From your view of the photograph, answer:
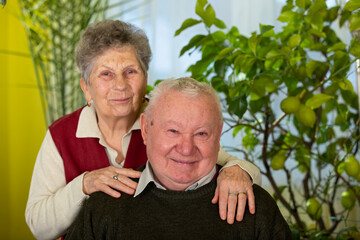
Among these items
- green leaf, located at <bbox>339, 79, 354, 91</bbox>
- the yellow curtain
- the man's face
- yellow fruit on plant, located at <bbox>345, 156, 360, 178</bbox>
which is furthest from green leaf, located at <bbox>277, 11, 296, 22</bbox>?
the yellow curtain

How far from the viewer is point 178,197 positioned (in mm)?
1366

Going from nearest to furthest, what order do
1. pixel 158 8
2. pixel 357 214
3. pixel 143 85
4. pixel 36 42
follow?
1. pixel 143 85
2. pixel 357 214
3. pixel 36 42
4. pixel 158 8

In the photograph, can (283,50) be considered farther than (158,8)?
No

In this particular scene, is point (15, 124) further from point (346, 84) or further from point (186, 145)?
point (346, 84)

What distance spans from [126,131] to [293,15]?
2.89 ft

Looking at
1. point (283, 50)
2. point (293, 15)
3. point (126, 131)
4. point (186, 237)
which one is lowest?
point (186, 237)

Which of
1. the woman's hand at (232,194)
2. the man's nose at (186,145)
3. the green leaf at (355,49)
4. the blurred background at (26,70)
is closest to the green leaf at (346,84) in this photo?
the green leaf at (355,49)

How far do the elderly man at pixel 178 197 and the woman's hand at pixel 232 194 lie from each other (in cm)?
1

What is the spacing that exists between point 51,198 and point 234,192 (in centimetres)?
63

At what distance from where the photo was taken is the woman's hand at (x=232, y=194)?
132 cm

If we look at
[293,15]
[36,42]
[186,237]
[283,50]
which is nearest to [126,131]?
[186,237]

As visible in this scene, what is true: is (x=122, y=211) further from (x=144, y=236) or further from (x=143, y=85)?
(x=143, y=85)

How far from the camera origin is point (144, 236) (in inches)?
51.8

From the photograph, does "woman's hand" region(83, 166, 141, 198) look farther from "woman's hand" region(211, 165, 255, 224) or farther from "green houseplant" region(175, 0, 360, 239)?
→ "green houseplant" region(175, 0, 360, 239)
